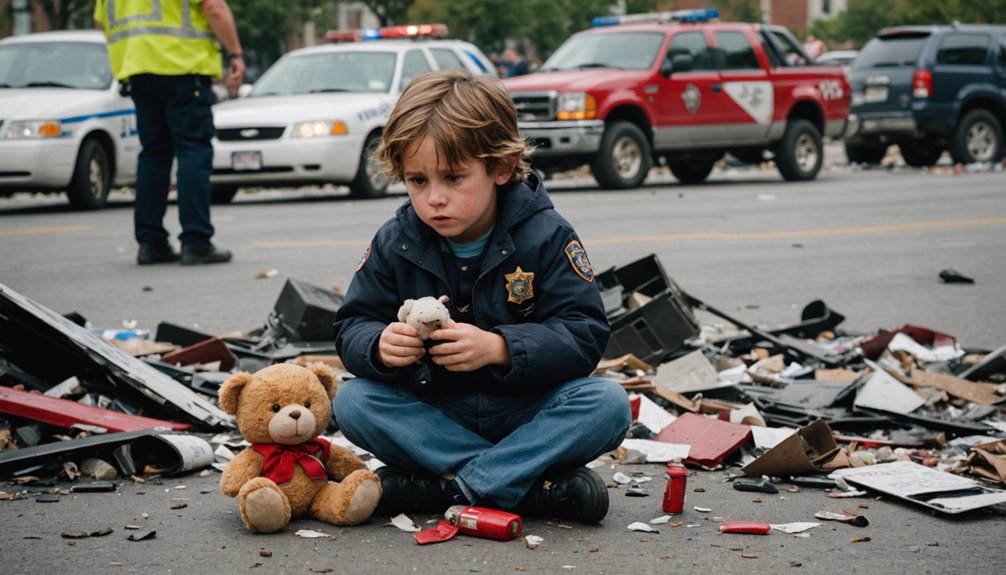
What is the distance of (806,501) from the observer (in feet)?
12.8

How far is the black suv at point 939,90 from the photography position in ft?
68.9

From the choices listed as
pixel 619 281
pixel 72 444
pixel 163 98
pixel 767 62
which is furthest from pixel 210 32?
pixel 767 62

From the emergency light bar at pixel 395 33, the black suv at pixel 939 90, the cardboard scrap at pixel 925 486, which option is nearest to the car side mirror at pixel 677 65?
the emergency light bar at pixel 395 33

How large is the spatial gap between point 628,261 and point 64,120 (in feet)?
21.0

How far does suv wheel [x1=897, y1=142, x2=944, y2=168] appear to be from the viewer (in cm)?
2242

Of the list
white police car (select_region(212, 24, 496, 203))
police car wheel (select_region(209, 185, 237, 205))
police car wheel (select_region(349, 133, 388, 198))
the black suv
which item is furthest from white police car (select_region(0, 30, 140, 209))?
the black suv

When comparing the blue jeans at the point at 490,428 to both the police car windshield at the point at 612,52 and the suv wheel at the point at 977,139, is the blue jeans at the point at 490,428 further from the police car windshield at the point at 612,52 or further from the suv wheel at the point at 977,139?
the suv wheel at the point at 977,139

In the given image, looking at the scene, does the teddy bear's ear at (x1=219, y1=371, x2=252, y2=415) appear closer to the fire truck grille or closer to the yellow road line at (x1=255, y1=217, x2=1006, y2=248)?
the yellow road line at (x1=255, y1=217, x2=1006, y2=248)

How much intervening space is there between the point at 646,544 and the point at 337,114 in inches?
465

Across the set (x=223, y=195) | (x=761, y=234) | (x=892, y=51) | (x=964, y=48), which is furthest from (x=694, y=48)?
(x=964, y=48)

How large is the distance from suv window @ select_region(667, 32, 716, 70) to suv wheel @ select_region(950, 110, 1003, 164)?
5862 mm

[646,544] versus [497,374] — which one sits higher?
[497,374]

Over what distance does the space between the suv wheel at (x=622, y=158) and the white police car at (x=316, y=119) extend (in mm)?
2223

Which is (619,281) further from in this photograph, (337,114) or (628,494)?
(337,114)
